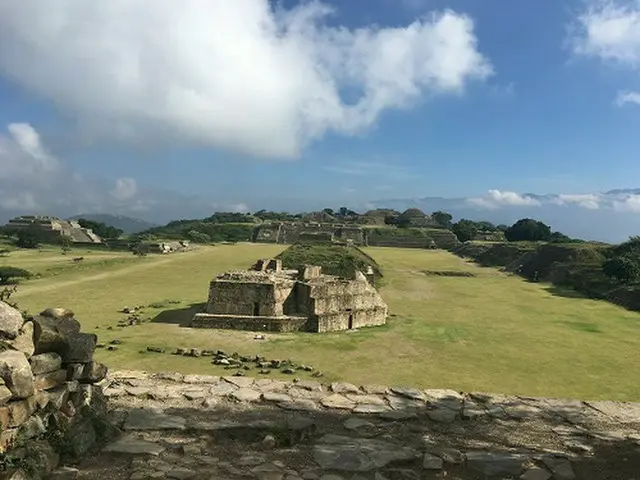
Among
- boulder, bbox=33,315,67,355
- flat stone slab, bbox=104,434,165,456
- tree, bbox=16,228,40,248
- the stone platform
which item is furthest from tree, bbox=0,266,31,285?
tree, bbox=16,228,40,248

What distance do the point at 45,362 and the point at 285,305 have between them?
1423 cm

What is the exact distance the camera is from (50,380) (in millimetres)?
5508

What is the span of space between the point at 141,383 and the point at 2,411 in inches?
152

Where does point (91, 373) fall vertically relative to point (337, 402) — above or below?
above

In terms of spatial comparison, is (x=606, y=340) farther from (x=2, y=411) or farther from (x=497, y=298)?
(x=2, y=411)

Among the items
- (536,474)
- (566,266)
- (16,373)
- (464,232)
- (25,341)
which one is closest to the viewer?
(16,373)

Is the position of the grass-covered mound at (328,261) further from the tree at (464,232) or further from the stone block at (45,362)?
the tree at (464,232)

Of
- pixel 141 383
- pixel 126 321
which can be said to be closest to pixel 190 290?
pixel 126 321

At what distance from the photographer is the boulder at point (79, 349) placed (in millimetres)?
5773

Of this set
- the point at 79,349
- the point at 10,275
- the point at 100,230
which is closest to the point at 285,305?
the point at 79,349

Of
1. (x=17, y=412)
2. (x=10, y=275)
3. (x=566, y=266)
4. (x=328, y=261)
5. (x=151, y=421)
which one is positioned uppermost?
(x=17, y=412)

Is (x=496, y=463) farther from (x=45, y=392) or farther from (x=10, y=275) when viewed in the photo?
(x=10, y=275)

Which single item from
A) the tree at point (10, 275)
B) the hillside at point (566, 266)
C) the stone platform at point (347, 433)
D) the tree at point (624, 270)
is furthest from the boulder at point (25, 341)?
the tree at point (624, 270)

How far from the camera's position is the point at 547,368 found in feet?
47.2
